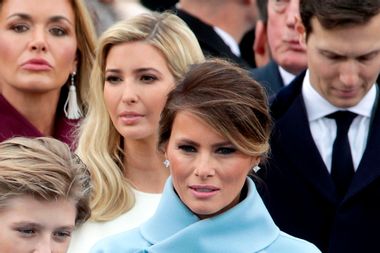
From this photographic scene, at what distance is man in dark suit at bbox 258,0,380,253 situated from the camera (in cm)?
758

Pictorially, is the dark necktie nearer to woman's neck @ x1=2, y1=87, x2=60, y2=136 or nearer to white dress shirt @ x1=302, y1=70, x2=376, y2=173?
white dress shirt @ x1=302, y1=70, x2=376, y2=173

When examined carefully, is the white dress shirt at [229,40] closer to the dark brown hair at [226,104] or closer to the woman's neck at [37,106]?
the woman's neck at [37,106]

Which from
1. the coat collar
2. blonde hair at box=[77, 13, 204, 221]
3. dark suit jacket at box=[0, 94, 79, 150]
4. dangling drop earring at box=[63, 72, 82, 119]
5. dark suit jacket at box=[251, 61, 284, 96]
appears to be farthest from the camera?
dark suit jacket at box=[251, 61, 284, 96]

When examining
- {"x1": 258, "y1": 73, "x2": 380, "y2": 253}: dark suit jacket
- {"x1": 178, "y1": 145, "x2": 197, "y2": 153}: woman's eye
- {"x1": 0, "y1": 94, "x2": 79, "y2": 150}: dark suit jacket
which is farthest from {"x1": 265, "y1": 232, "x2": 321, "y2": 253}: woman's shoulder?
{"x1": 0, "y1": 94, "x2": 79, "y2": 150}: dark suit jacket

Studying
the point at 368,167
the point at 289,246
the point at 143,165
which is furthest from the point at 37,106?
the point at 289,246

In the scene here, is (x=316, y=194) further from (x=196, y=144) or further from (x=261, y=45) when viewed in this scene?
(x=261, y=45)

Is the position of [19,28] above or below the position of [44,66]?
above

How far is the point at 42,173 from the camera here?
20.1ft

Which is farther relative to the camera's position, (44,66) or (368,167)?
(44,66)

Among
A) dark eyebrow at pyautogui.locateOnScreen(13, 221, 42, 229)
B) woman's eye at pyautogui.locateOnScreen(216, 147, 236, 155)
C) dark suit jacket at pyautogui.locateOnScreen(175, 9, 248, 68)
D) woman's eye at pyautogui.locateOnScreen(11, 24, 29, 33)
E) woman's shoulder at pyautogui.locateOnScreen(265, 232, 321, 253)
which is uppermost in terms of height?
woman's eye at pyautogui.locateOnScreen(11, 24, 29, 33)

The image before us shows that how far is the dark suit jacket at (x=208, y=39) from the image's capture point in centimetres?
924

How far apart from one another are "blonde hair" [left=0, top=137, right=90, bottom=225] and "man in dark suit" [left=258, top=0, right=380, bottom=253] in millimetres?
1548

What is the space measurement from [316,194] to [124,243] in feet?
4.85

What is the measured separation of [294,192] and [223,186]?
131cm
